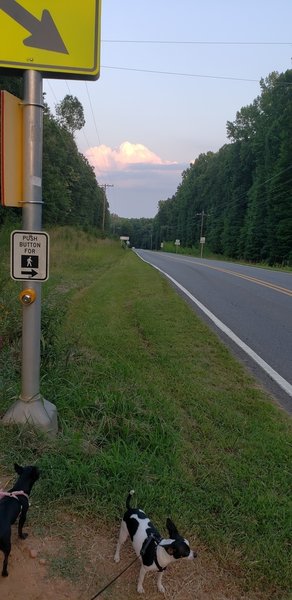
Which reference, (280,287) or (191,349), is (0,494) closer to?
(191,349)

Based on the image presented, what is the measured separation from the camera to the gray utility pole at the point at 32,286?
313 centimetres

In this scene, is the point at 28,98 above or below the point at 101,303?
above

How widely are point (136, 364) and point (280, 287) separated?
1090 centimetres

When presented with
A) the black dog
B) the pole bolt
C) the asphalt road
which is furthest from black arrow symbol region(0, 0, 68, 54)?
the asphalt road

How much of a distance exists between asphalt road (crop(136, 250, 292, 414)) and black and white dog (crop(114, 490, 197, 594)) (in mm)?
2817

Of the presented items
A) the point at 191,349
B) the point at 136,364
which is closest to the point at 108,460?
the point at 136,364

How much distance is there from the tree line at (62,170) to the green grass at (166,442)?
6.14m

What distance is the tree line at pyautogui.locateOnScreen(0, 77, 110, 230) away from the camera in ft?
84.6

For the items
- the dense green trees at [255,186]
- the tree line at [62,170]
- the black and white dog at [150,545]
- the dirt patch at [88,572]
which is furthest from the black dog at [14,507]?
the dense green trees at [255,186]

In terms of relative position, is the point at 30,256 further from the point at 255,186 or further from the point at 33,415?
the point at 255,186

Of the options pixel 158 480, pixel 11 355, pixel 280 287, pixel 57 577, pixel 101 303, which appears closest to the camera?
pixel 57 577

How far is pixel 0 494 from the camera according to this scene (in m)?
2.39

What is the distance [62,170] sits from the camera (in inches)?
2058

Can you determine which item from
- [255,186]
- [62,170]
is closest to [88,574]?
[62,170]
